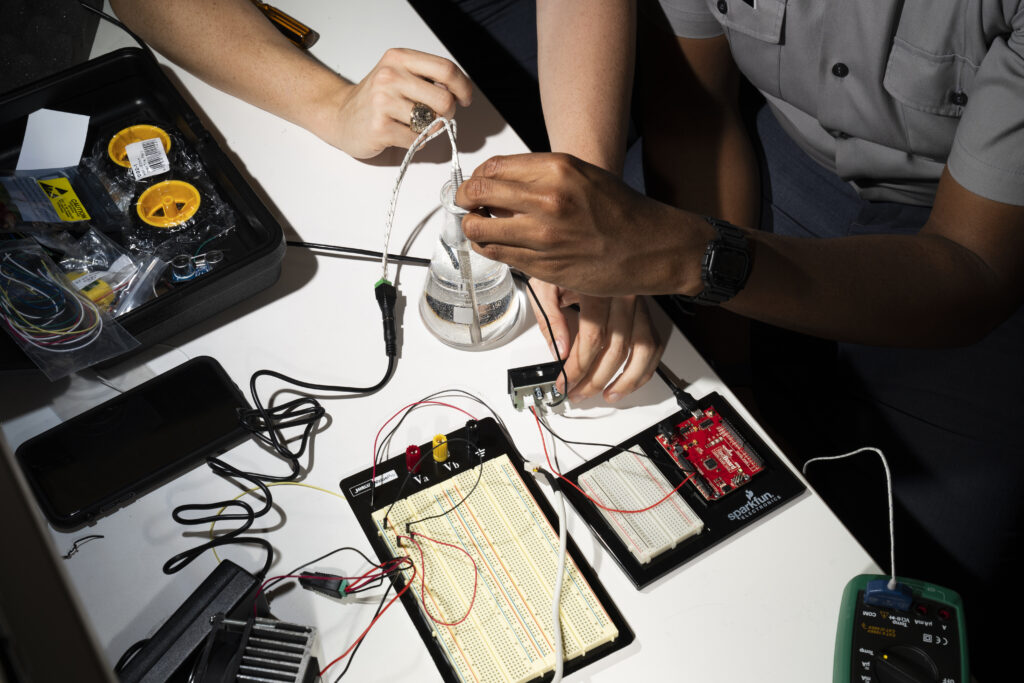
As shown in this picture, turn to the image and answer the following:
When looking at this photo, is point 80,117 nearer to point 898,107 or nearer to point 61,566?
point 61,566

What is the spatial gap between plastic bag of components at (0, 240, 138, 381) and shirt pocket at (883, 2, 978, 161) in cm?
116

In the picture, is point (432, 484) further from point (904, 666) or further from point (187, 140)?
point (187, 140)

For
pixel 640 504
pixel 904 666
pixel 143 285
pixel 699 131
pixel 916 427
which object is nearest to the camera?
pixel 904 666

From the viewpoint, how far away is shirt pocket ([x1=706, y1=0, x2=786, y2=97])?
1147 millimetres

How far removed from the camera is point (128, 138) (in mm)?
1092

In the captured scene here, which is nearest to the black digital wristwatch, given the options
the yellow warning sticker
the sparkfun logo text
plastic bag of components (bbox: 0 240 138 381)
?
the sparkfun logo text

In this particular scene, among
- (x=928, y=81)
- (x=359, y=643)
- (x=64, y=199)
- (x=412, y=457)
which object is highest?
(x=64, y=199)

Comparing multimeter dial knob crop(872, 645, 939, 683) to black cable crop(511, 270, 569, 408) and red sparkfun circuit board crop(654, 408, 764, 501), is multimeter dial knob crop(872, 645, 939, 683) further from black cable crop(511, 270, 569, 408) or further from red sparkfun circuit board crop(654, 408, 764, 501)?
black cable crop(511, 270, 569, 408)

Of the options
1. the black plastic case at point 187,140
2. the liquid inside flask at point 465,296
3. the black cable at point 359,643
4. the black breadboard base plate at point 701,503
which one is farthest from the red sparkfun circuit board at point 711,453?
the black plastic case at point 187,140

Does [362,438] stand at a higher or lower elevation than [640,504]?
higher

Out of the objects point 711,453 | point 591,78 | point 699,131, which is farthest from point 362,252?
point 699,131

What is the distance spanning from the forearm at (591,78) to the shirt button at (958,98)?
48 cm

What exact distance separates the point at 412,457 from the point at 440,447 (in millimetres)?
36

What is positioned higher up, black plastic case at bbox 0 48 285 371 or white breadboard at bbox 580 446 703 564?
black plastic case at bbox 0 48 285 371
